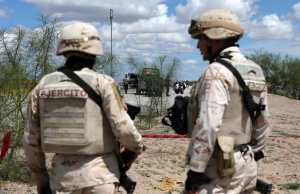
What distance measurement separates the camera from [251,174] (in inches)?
136

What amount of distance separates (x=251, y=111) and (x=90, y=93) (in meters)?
0.94

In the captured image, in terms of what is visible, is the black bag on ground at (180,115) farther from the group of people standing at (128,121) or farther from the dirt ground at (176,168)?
the dirt ground at (176,168)

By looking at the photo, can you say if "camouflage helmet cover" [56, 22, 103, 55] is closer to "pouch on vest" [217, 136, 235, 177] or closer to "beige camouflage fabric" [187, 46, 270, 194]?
"beige camouflage fabric" [187, 46, 270, 194]

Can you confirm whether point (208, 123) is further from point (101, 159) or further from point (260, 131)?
point (101, 159)

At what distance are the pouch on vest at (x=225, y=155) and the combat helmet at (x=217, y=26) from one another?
589 millimetres

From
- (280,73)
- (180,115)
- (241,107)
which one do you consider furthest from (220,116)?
(280,73)

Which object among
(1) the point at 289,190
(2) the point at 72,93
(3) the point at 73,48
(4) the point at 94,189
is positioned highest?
(3) the point at 73,48

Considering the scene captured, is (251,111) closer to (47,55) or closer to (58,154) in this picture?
(58,154)

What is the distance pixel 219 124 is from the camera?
3195 millimetres

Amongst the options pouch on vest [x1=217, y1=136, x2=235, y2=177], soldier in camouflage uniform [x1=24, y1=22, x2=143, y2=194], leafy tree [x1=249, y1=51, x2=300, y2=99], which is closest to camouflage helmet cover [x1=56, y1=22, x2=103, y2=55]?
soldier in camouflage uniform [x1=24, y1=22, x2=143, y2=194]

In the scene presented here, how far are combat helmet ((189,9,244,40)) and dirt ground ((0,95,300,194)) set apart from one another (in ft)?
A: 7.09

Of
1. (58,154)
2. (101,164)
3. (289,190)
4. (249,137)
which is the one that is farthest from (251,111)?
A: (289,190)

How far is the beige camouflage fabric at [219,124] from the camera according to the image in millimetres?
3182

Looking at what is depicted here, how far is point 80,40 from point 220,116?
0.96m
